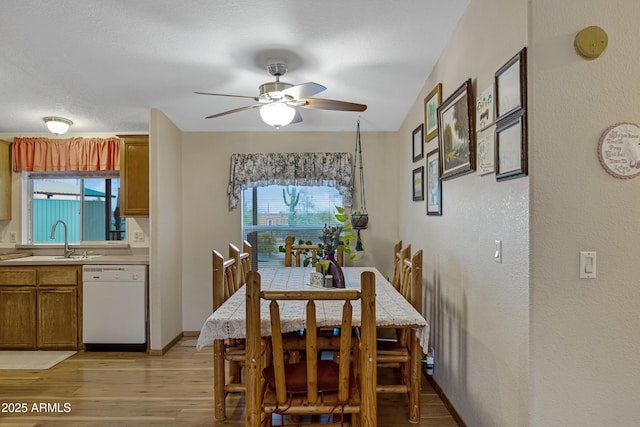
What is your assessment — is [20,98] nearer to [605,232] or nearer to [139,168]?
[139,168]

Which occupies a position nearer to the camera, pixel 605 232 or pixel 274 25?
pixel 605 232

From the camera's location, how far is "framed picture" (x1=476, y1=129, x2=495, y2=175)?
74.4 inches

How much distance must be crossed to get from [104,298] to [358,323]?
295 cm

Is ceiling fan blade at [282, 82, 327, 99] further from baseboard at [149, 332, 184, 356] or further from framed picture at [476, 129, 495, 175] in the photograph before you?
baseboard at [149, 332, 184, 356]

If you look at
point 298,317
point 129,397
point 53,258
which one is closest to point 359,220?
point 298,317

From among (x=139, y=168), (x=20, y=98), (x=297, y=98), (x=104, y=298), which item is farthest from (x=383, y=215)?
(x=20, y=98)

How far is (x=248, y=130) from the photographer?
14.9 ft

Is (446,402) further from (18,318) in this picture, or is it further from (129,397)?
(18,318)

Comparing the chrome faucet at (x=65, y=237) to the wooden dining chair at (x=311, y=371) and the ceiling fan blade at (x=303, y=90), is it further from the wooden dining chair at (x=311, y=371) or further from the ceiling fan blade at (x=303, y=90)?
the wooden dining chair at (x=311, y=371)

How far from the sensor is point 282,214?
15.5ft

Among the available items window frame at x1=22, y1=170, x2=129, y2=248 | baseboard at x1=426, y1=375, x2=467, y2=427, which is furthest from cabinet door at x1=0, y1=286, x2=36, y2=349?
baseboard at x1=426, y1=375, x2=467, y2=427

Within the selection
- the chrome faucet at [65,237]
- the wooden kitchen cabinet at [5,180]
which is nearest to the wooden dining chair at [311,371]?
the chrome faucet at [65,237]

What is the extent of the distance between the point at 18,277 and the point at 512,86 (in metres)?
4.54

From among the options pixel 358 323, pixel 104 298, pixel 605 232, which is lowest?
pixel 104 298
